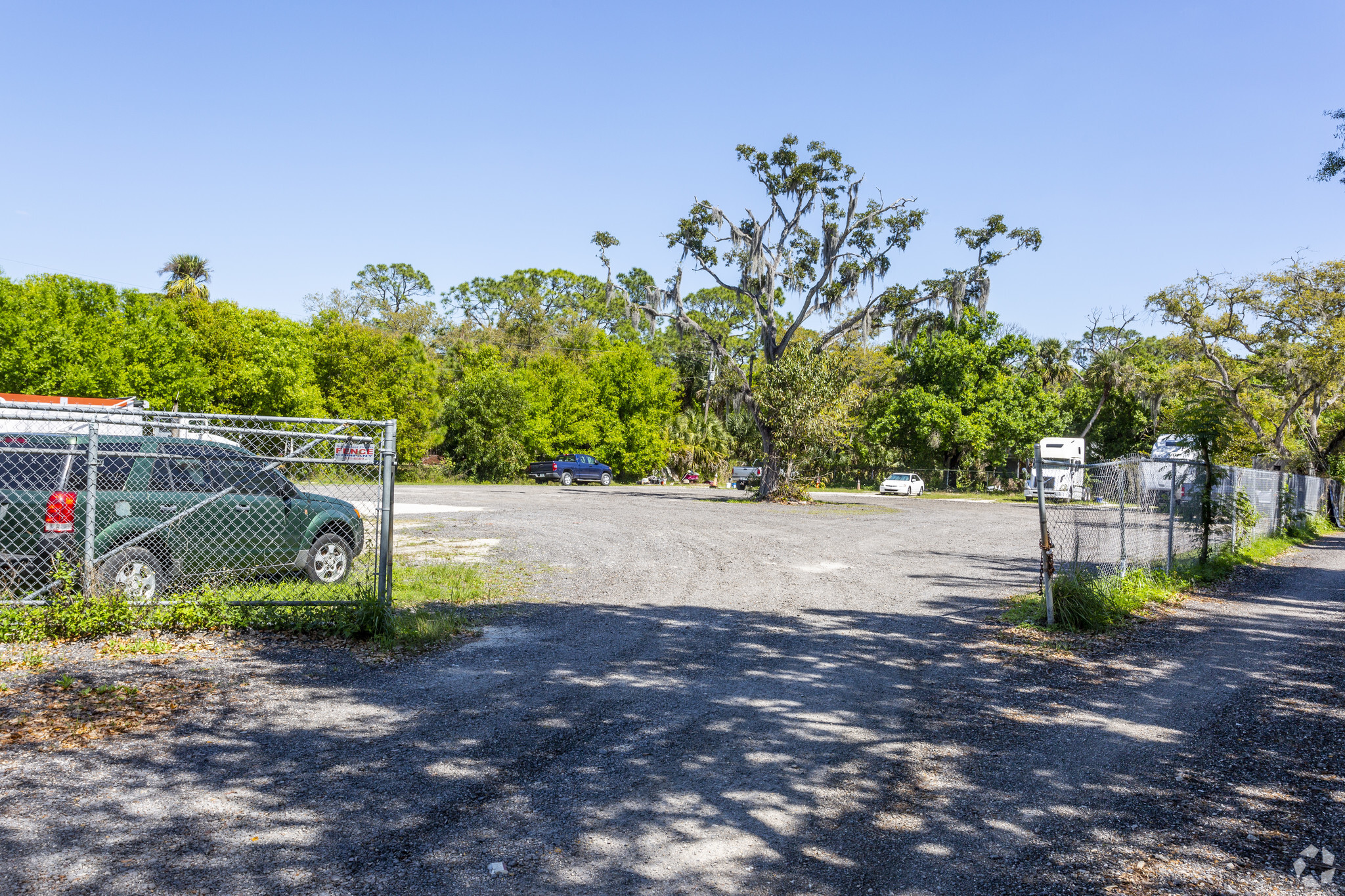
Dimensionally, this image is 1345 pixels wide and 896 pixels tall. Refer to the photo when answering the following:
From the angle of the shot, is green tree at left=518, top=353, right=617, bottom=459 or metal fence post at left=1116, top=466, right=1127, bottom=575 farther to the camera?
green tree at left=518, top=353, right=617, bottom=459

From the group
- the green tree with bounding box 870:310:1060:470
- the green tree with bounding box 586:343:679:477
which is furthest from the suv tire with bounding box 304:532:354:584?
the green tree with bounding box 870:310:1060:470

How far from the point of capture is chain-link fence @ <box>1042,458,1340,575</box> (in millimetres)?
9148

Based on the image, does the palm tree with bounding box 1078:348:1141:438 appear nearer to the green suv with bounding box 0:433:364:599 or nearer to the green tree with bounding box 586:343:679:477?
the green tree with bounding box 586:343:679:477

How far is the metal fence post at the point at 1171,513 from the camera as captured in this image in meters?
11.4

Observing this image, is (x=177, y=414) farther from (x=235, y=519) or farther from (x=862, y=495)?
(x=862, y=495)

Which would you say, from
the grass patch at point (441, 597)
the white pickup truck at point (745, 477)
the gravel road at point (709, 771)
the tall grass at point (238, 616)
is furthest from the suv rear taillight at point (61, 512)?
the white pickup truck at point (745, 477)

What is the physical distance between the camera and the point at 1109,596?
916 cm

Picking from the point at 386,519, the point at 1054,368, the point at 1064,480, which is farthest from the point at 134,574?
the point at 1054,368

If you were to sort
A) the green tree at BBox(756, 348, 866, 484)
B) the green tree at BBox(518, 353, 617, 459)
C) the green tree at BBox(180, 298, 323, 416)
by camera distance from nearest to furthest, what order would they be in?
the green tree at BBox(756, 348, 866, 484)
the green tree at BBox(180, 298, 323, 416)
the green tree at BBox(518, 353, 617, 459)

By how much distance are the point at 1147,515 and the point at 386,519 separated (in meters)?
9.55

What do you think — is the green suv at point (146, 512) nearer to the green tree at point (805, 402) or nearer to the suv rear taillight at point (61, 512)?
the suv rear taillight at point (61, 512)

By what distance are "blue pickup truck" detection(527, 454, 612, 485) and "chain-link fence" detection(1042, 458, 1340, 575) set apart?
102 ft

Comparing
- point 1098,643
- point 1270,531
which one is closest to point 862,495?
point 1270,531

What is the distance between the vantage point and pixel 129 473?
7039 mm
